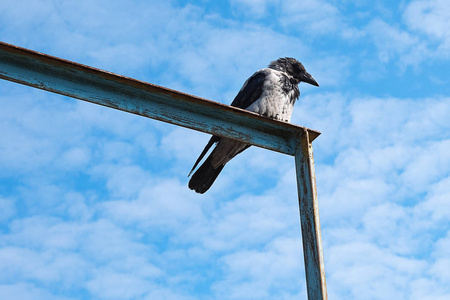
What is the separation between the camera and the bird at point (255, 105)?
5199 mm

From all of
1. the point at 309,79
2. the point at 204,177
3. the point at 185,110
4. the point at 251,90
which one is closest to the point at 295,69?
the point at 309,79

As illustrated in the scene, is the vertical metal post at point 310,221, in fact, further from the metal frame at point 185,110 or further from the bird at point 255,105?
the bird at point 255,105

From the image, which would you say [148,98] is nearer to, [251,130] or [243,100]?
[251,130]

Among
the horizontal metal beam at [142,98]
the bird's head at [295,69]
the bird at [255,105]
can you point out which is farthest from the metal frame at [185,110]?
the bird's head at [295,69]

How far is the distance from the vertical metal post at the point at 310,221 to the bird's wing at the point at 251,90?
2837mm

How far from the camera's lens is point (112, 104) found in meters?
2.31

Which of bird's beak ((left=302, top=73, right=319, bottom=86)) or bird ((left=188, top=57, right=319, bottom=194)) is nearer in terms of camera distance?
bird ((left=188, top=57, right=319, bottom=194))

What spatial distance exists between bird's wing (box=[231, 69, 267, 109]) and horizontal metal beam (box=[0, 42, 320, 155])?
2.73m

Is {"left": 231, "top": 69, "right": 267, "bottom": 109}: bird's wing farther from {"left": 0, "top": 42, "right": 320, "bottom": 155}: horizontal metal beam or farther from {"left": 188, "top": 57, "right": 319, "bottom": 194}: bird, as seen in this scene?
{"left": 0, "top": 42, "right": 320, "bottom": 155}: horizontal metal beam

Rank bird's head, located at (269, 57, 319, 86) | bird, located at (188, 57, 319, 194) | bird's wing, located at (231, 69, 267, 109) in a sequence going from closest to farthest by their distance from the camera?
bird, located at (188, 57, 319, 194)
bird's wing, located at (231, 69, 267, 109)
bird's head, located at (269, 57, 319, 86)

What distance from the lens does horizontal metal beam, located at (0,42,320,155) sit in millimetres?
2207

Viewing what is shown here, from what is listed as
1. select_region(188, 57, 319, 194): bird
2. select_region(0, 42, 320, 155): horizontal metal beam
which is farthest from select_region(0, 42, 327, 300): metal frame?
select_region(188, 57, 319, 194): bird

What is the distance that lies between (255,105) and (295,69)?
1.12 meters

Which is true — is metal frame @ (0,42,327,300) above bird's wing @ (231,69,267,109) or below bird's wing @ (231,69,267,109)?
below
